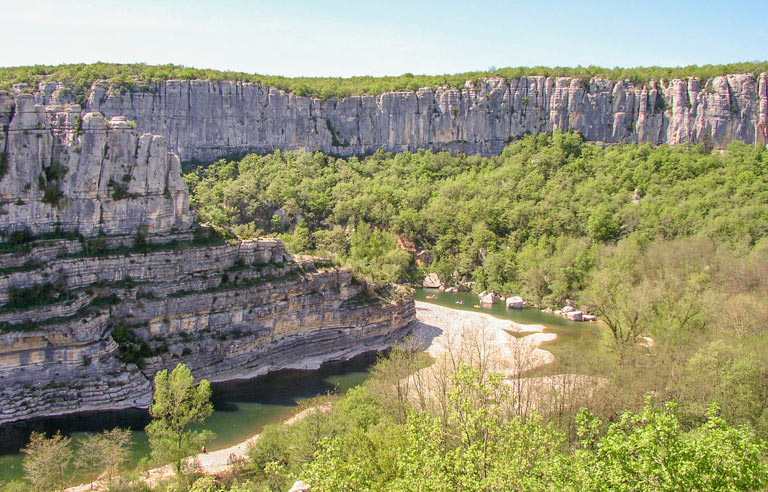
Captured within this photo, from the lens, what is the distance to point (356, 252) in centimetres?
6312

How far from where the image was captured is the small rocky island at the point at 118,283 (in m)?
30.7

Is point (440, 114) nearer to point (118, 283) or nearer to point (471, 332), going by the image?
point (471, 332)

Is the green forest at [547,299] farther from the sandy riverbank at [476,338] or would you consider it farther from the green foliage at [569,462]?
the sandy riverbank at [476,338]

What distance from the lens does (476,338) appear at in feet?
123

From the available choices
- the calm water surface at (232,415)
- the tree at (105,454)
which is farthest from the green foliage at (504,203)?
the tree at (105,454)

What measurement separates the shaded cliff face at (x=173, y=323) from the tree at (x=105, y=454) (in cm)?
616

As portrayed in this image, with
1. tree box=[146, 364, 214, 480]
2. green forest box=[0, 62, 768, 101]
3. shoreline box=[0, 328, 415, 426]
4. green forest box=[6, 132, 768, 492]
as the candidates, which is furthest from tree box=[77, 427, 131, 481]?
green forest box=[0, 62, 768, 101]

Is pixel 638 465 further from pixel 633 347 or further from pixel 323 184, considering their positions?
pixel 323 184

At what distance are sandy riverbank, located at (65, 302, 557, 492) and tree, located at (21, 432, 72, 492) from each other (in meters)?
6.96


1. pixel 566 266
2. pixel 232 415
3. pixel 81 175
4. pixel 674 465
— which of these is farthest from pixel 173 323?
pixel 566 266

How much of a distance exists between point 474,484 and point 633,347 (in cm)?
2254

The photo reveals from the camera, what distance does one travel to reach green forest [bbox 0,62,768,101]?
6881 cm

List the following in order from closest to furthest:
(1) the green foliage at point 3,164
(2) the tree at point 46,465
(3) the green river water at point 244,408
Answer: (2) the tree at point 46,465, (3) the green river water at point 244,408, (1) the green foliage at point 3,164

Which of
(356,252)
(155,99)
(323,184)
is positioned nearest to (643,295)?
(356,252)
